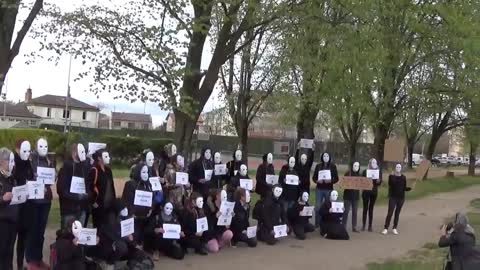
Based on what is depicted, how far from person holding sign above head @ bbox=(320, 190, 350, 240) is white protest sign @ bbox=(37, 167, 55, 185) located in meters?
6.97

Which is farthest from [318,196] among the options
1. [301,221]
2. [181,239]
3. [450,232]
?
[450,232]

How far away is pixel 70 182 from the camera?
Result: 9.25 meters

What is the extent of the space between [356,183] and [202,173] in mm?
4062

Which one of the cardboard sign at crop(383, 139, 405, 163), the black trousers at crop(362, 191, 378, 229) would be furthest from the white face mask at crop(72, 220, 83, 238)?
the cardboard sign at crop(383, 139, 405, 163)

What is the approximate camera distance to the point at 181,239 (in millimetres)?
11258

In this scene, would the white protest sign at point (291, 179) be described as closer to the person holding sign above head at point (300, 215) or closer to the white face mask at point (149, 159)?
the person holding sign above head at point (300, 215)

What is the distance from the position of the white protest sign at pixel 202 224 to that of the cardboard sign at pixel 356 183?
4.77 meters

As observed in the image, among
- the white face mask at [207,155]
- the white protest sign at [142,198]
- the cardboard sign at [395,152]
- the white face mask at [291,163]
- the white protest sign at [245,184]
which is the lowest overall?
the white protest sign at [142,198]

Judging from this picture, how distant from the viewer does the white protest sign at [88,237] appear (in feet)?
28.0

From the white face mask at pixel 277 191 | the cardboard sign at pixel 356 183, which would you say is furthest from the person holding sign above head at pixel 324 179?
the white face mask at pixel 277 191

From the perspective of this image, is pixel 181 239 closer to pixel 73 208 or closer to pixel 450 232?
pixel 73 208

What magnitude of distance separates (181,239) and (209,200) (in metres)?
1.19

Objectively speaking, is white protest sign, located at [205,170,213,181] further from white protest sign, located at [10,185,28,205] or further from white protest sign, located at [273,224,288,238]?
white protest sign, located at [10,185,28,205]

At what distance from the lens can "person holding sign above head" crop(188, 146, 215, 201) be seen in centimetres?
1302
